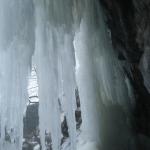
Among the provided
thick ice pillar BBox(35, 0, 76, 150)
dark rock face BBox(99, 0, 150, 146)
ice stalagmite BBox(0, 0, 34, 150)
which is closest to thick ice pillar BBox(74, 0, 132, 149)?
dark rock face BBox(99, 0, 150, 146)

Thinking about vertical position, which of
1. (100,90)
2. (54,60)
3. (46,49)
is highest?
(46,49)

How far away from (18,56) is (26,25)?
21.9 inches

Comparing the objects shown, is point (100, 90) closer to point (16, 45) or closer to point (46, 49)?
point (46, 49)

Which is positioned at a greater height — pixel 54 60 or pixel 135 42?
pixel 135 42

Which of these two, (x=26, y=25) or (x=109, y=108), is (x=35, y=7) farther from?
(x=109, y=108)

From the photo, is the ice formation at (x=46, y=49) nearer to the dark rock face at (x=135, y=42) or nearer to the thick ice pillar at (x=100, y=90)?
the thick ice pillar at (x=100, y=90)

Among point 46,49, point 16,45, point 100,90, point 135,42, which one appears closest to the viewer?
point 16,45

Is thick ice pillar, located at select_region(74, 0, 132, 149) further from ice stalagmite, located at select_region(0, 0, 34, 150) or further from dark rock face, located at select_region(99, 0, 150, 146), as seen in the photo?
ice stalagmite, located at select_region(0, 0, 34, 150)

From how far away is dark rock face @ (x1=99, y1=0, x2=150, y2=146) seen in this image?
5.17 meters

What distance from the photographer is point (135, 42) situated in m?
5.67

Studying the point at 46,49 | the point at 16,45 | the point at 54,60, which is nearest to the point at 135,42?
the point at 54,60

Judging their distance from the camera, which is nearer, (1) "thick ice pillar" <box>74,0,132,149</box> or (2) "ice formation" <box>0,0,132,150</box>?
(2) "ice formation" <box>0,0,132,150</box>

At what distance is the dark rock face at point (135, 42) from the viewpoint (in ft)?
17.0

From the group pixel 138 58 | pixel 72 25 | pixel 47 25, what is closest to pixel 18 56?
pixel 47 25
